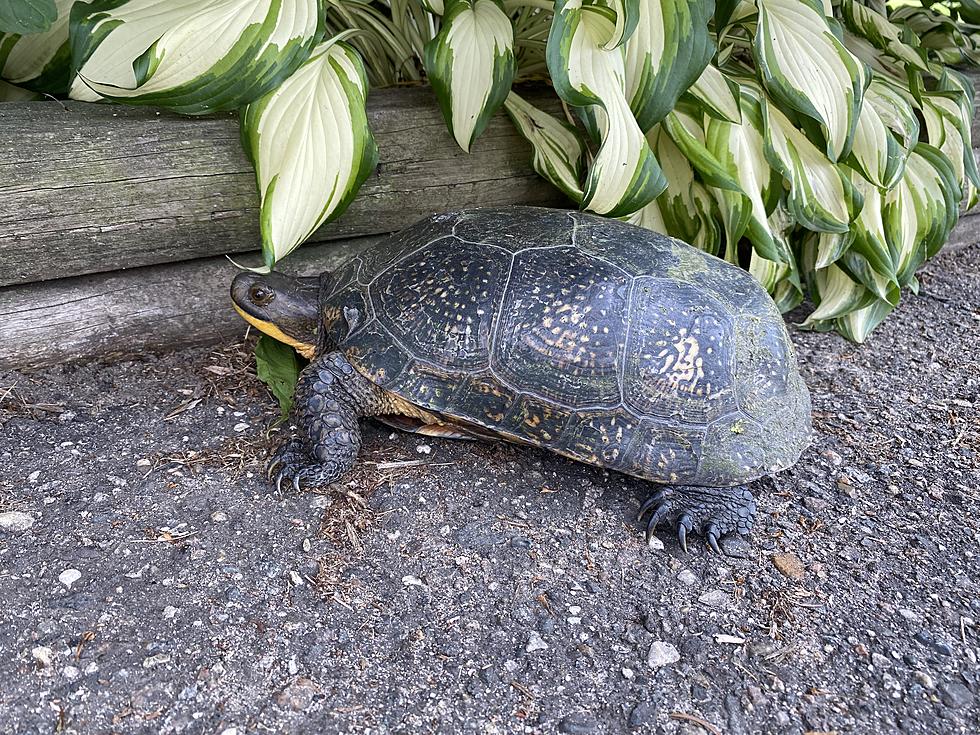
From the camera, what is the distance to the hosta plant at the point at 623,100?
64.1 inches

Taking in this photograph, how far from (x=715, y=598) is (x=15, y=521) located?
1.40 meters

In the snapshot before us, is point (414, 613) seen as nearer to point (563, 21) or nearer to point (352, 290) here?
point (352, 290)

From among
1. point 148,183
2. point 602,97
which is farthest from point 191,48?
point 602,97

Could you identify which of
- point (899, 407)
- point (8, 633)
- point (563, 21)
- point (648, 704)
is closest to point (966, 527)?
point (899, 407)

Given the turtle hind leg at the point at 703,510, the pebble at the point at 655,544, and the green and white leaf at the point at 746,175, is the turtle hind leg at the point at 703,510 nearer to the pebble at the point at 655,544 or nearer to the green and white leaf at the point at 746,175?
the pebble at the point at 655,544

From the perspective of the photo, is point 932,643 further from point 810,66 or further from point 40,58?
point 40,58

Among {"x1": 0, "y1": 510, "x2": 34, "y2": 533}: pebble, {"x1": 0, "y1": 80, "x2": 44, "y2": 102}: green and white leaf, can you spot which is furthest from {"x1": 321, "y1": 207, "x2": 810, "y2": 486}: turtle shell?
{"x1": 0, "y1": 80, "x2": 44, "y2": 102}: green and white leaf

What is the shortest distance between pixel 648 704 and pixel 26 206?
1.70 metres

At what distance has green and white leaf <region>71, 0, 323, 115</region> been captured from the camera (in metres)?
1.56

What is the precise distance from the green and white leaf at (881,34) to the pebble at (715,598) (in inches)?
76.9

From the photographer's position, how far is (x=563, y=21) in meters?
1.66

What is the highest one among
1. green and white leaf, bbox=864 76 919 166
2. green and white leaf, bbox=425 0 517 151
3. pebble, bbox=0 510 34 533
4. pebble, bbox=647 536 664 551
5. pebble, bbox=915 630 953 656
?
green and white leaf, bbox=425 0 517 151

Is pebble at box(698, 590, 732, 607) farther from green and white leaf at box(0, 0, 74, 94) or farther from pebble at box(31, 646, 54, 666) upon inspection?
green and white leaf at box(0, 0, 74, 94)

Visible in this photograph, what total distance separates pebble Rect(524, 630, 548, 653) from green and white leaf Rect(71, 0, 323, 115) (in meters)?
1.26
